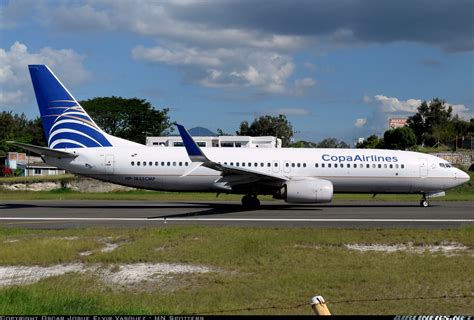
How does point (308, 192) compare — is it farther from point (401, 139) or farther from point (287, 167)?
point (401, 139)

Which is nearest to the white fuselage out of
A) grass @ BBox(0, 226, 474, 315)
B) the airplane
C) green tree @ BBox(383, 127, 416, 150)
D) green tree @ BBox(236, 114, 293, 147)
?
the airplane

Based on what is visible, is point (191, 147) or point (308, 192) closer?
point (191, 147)

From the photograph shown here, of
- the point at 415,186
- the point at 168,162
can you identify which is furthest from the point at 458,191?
the point at 168,162

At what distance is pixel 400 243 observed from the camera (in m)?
15.0

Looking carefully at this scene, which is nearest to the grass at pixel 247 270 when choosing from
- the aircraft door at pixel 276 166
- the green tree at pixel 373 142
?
the aircraft door at pixel 276 166

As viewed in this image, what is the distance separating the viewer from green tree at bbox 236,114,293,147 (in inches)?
5113

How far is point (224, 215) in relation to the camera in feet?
75.7

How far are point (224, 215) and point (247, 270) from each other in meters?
11.3

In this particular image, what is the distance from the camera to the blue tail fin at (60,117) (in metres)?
27.7

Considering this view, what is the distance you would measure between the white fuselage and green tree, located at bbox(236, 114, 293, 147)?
328 ft

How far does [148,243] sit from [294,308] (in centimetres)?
670

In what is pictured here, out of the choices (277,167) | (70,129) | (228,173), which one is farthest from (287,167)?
(70,129)

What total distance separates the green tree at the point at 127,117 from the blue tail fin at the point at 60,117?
80.0m

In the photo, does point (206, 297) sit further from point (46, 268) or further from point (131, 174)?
point (131, 174)
